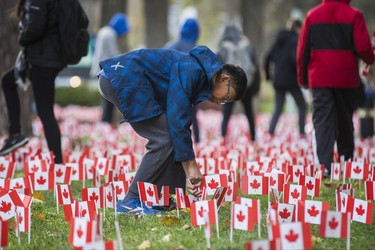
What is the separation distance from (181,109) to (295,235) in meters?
1.41

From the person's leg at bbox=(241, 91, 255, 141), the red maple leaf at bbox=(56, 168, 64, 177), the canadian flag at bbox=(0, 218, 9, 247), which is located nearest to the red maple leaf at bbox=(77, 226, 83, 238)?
the canadian flag at bbox=(0, 218, 9, 247)

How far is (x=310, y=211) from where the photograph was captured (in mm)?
4211

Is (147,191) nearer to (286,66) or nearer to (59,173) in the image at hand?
(59,173)

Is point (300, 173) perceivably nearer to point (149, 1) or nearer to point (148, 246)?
point (148, 246)

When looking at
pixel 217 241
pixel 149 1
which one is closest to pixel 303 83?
pixel 217 241

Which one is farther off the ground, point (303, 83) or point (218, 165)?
point (303, 83)

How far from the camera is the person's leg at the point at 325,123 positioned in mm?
6782

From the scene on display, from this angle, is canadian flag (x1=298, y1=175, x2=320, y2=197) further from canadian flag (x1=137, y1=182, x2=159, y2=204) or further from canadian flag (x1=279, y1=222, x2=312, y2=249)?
canadian flag (x1=279, y1=222, x2=312, y2=249)

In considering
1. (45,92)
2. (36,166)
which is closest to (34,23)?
(45,92)

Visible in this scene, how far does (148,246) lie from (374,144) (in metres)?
6.63

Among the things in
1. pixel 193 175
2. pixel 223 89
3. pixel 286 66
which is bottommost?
pixel 193 175

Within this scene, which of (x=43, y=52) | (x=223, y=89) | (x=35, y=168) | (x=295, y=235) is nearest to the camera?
(x=295, y=235)

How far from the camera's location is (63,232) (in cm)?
444

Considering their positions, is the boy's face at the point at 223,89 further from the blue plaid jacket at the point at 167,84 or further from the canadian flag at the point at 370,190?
the canadian flag at the point at 370,190
